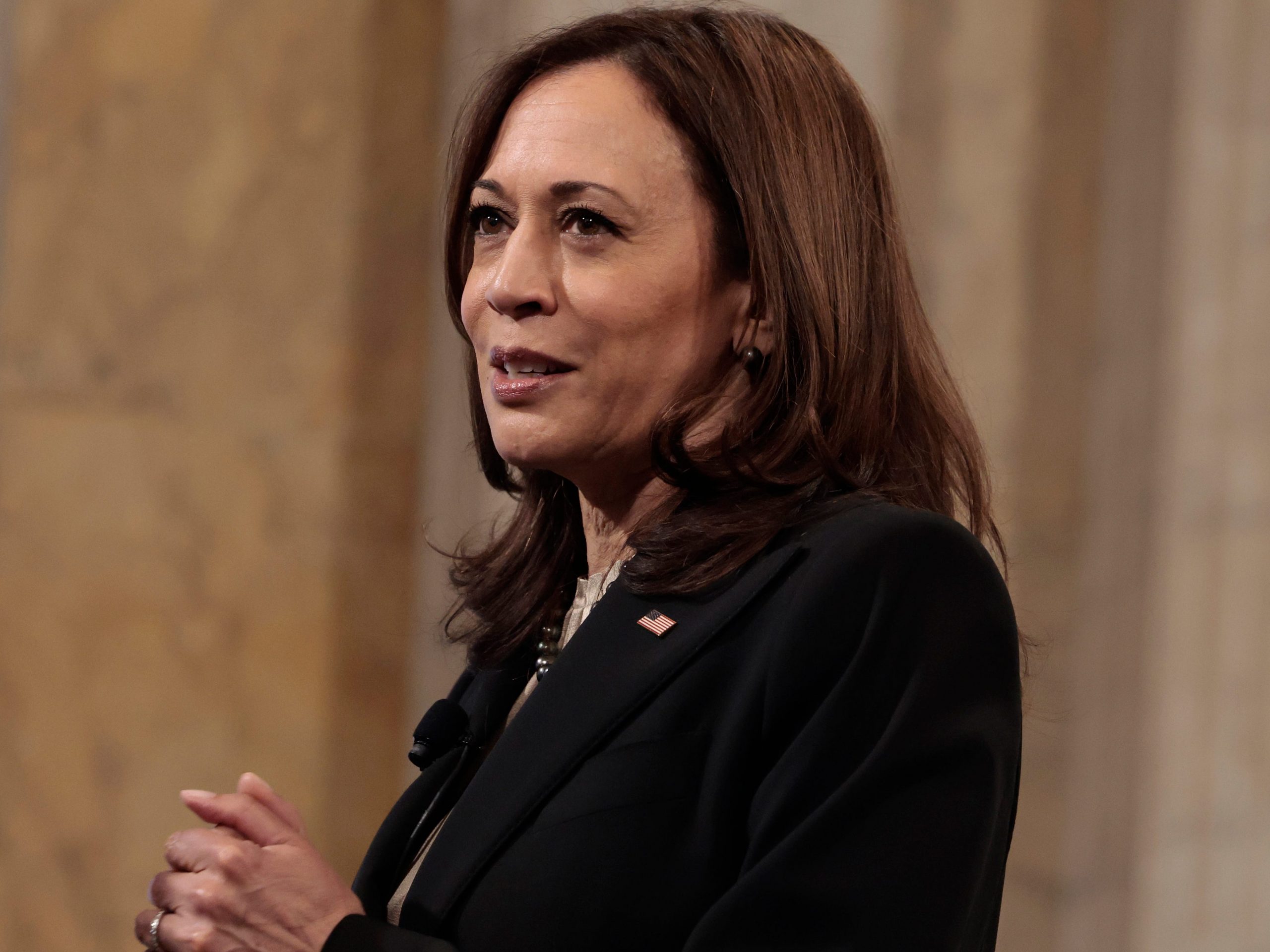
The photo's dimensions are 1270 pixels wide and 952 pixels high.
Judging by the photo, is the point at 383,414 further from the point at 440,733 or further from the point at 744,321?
the point at 744,321

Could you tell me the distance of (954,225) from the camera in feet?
13.7

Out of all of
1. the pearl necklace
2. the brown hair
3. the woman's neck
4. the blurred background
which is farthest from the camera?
the blurred background

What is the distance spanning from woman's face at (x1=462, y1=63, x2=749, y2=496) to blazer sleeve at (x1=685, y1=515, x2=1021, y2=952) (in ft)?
1.46

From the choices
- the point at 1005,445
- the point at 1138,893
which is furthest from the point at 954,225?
the point at 1138,893

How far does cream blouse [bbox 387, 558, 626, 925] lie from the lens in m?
2.00

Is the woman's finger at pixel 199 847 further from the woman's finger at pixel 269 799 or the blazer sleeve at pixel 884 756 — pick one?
the blazer sleeve at pixel 884 756

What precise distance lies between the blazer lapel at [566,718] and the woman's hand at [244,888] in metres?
0.11

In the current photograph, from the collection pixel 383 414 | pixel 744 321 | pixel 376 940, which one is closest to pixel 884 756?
pixel 376 940

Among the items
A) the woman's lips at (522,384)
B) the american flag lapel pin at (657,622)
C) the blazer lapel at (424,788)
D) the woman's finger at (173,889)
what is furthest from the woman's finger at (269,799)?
the woman's lips at (522,384)

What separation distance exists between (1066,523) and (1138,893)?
3.30 feet

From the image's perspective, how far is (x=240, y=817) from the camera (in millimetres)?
1752

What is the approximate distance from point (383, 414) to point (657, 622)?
2741 millimetres

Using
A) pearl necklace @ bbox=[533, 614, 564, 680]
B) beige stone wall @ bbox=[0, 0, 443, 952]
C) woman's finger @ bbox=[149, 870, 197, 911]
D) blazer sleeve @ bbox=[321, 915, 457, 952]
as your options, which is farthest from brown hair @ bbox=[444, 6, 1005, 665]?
beige stone wall @ bbox=[0, 0, 443, 952]

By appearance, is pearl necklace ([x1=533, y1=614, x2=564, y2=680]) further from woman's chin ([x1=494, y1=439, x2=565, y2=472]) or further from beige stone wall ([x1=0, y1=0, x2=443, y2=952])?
beige stone wall ([x1=0, y1=0, x2=443, y2=952])
